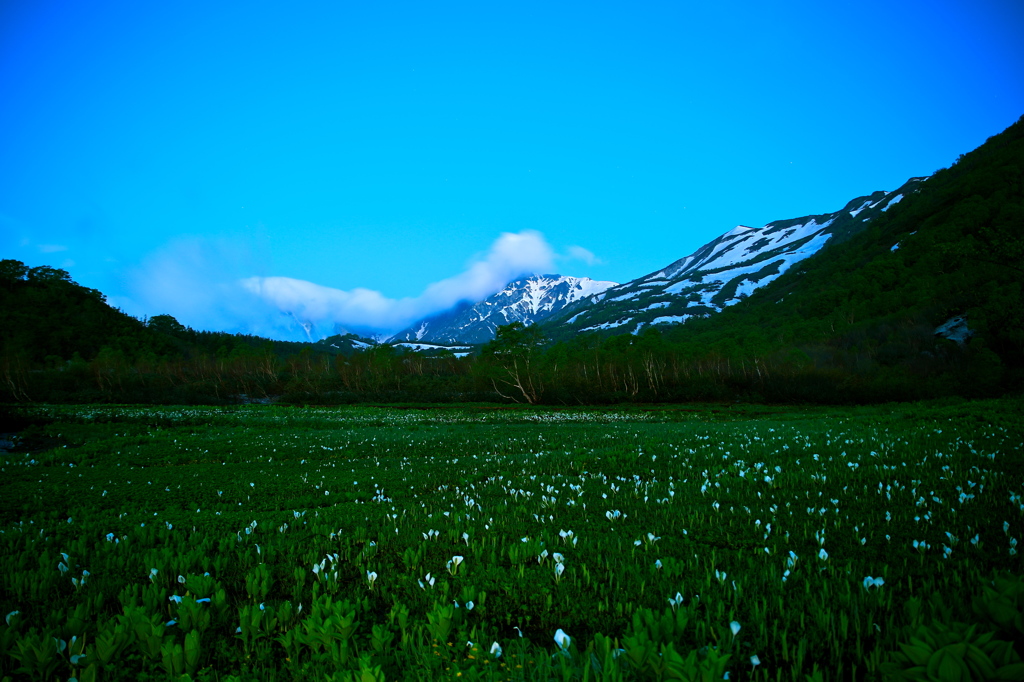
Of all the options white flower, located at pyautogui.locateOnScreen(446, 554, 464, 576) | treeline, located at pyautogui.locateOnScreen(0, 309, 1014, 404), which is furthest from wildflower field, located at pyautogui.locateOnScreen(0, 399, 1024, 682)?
treeline, located at pyautogui.locateOnScreen(0, 309, 1014, 404)

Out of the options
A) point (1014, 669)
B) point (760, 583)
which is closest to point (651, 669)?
point (1014, 669)

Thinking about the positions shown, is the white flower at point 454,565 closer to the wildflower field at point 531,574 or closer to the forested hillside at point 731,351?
the wildflower field at point 531,574

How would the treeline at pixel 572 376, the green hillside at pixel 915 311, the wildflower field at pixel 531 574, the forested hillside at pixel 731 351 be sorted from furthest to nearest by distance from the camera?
the treeline at pixel 572 376 → the forested hillside at pixel 731 351 → the green hillside at pixel 915 311 → the wildflower field at pixel 531 574

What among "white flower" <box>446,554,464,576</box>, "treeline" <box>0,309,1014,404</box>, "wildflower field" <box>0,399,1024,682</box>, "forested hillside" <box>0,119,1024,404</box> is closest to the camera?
"wildflower field" <box>0,399,1024,682</box>

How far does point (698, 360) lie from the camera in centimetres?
9306

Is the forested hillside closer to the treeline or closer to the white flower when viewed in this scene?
the treeline

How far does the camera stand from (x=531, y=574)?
4395mm

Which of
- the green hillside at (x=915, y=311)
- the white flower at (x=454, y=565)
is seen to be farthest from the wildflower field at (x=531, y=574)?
the green hillside at (x=915, y=311)

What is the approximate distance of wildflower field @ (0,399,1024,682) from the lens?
2834 mm

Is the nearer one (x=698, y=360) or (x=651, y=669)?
(x=651, y=669)

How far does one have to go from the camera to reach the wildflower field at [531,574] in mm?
2834

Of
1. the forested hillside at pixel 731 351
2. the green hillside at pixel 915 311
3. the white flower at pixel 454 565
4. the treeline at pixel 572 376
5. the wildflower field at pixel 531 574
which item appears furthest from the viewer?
the treeline at pixel 572 376

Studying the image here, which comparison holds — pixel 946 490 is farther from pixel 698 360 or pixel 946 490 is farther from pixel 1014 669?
pixel 698 360

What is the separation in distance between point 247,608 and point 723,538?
5.40 m
